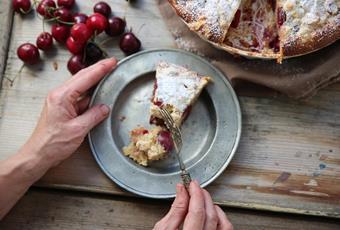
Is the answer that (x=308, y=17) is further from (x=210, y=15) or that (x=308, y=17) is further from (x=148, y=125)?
(x=148, y=125)

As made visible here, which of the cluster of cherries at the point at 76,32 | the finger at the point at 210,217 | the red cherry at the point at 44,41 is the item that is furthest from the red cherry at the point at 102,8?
the finger at the point at 210,217

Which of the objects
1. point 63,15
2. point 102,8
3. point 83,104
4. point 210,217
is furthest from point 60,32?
point 210,217

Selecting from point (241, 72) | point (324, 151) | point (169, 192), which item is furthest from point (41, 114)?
point (324, 151)

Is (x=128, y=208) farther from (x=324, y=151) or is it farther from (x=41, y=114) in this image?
(x=324, y=151)

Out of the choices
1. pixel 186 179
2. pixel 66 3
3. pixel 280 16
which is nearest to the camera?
pixel 186 179

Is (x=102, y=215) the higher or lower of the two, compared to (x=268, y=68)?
lower

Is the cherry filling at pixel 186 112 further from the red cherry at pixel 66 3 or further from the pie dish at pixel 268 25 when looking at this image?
the red cherry at pixel 66 3

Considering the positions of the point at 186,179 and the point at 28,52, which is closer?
the point at 186,179
